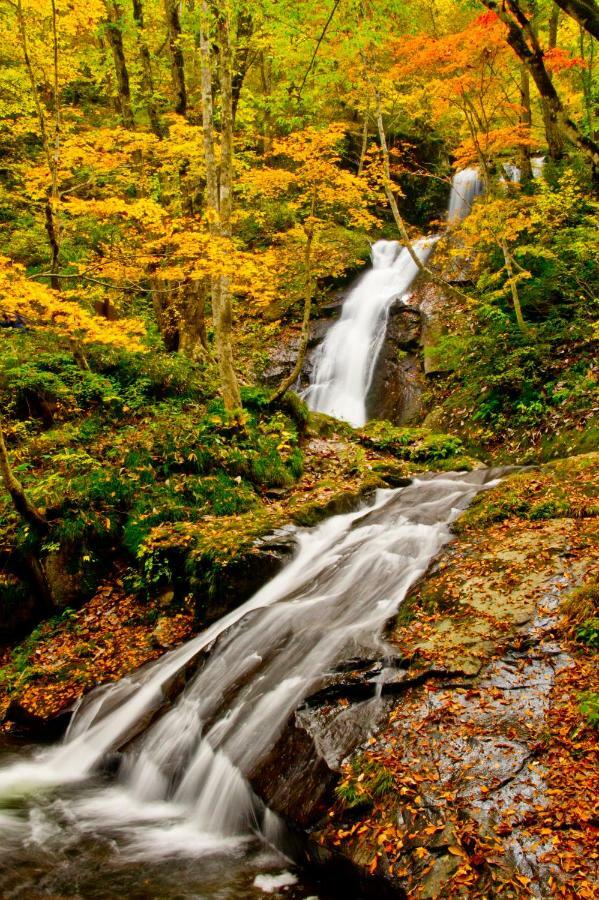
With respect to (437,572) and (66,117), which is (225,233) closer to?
(437,572)

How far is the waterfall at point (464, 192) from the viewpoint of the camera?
758 inches

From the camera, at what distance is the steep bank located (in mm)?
3119

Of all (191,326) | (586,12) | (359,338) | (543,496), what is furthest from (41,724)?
(359,338)

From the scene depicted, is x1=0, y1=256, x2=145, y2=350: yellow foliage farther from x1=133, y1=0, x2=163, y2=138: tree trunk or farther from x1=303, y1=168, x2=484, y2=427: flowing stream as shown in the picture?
x1=303, y1=168, x2=484, y2=427: flowing stream

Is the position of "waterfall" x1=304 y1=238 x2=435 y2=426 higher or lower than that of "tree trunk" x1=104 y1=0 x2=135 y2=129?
lower

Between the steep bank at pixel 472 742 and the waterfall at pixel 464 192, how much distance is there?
16661 millimetres

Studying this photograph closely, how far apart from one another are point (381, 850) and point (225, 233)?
850 centimetres

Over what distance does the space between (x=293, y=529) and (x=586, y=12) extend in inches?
255

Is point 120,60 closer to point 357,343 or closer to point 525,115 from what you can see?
point 357,343

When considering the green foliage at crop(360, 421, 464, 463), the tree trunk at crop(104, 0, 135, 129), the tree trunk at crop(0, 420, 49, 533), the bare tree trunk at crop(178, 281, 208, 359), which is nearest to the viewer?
the tree trunk at crop(0, 420, 49, 533)

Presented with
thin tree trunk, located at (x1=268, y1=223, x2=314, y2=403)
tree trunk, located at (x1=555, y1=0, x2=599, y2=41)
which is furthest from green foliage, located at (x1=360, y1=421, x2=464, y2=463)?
tree trunk, located at (x1=555, y1=0, x2=599, y2=41)

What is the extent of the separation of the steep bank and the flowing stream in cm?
980

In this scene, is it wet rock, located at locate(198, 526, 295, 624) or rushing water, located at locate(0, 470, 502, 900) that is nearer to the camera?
rushing water, located at locate(0, 470, 502, 900)

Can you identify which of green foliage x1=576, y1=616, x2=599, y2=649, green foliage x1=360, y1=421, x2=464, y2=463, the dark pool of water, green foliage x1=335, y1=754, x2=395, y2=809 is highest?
green foliage x1=360, y1=421, x2=464, y2=463
